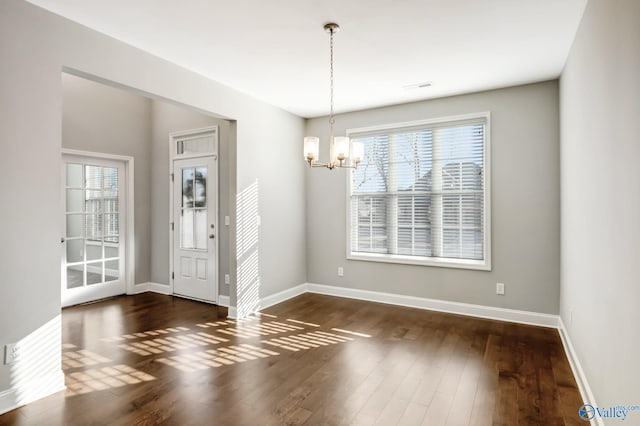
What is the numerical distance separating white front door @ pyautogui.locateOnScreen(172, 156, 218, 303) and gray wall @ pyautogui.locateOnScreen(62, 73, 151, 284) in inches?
23.7

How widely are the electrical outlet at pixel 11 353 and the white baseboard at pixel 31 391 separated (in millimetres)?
195

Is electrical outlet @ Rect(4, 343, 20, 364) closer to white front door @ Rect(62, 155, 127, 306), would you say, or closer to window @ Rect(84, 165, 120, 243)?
white front door @ Rect(62, 155, 127, 306)

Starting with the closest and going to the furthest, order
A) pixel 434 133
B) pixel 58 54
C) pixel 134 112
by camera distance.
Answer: pixel 58 54 < pixel 434 133 < pixel 134 112

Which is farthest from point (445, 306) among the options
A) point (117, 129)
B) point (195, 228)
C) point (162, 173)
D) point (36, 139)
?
point (117, 129)

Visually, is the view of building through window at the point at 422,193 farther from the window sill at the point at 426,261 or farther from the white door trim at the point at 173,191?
the white door trim at the point at 173,191

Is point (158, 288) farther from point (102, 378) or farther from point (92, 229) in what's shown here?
point (102, 378)

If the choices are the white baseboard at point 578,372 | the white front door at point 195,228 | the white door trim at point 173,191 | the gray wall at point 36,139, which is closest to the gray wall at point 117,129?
the white door trim at point 173,191

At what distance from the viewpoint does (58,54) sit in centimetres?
259

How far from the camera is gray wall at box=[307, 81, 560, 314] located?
12.7ft

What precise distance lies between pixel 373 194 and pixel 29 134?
12.6 feet

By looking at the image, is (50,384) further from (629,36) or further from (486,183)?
(486,183)

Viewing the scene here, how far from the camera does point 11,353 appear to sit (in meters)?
2.34

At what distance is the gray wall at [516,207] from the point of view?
153 inches

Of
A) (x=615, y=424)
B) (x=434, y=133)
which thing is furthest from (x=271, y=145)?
(x=615, y=424)
